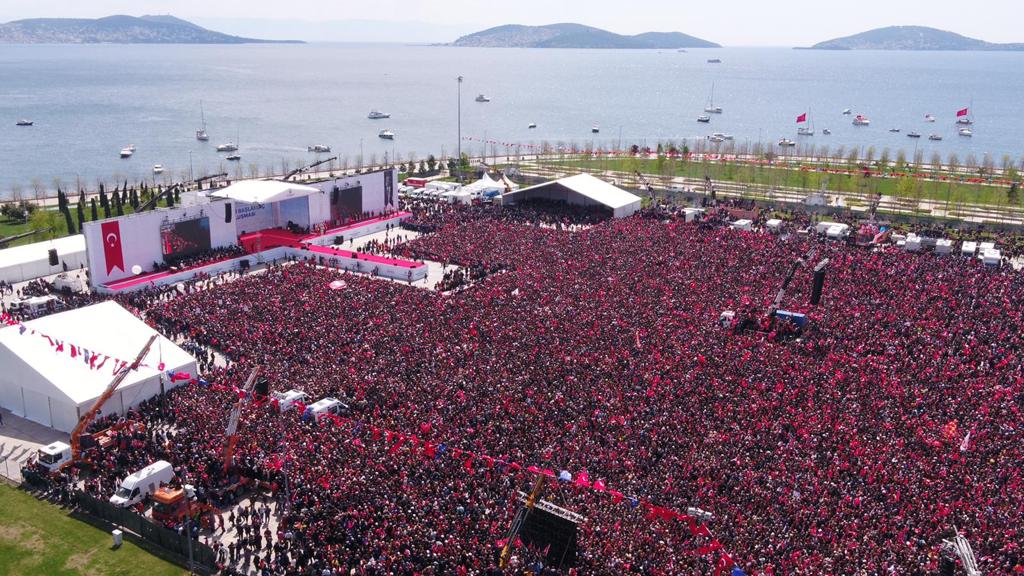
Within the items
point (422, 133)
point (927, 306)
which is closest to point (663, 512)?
point (927, 306)

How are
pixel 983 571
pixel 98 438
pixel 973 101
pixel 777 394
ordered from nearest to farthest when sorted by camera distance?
pixel 983 571
pixel 98 438
pixel 777 394
pixel 973 101

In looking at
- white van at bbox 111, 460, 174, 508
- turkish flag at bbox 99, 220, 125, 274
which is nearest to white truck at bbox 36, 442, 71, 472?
white van at bbox 111, 460, 174, 508

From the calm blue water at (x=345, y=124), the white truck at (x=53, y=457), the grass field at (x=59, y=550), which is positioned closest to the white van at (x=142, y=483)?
the grass field at (x=59, y=550)

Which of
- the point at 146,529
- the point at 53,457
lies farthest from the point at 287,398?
the point at 53,457

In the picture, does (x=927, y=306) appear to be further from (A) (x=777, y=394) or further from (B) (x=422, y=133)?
(B) (x=422, y=133)

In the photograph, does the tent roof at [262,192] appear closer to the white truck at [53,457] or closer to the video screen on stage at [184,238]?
the video screen on stage at [184,238]

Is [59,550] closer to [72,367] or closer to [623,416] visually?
[72,367]
